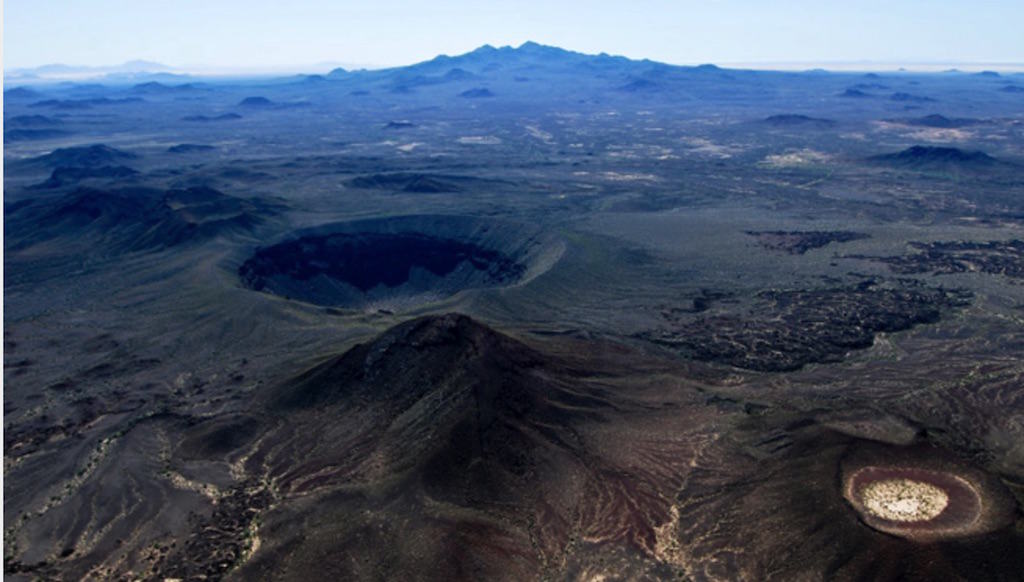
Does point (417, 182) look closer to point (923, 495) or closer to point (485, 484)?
point (485, 484)

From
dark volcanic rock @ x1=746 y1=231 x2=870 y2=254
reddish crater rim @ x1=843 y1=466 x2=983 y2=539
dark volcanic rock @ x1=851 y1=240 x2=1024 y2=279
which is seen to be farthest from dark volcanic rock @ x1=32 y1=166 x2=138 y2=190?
reddish crater rim @ x1=843 y1=466 x2=983 y2=539

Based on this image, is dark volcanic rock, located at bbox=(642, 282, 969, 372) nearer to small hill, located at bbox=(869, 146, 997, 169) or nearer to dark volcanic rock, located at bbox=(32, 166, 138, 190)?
small hill, located at bbox=(869, 146, 997, 169)

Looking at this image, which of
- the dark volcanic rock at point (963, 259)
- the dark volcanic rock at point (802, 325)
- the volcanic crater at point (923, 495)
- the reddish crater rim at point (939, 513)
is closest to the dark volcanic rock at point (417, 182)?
the dark volcanic rock at point (802, 325)

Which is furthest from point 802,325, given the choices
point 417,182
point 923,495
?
point 417,182

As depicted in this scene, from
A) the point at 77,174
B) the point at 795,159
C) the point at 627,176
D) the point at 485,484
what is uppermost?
the point at 795,159

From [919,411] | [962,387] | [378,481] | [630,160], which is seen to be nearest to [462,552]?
[378,481]

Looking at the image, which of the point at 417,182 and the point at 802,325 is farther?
the point at 417,182

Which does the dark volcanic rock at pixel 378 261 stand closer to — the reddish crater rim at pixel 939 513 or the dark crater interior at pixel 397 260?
the dark crater interior at pixel 397 260

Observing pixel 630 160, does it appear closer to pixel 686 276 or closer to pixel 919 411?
pixel 686 276
